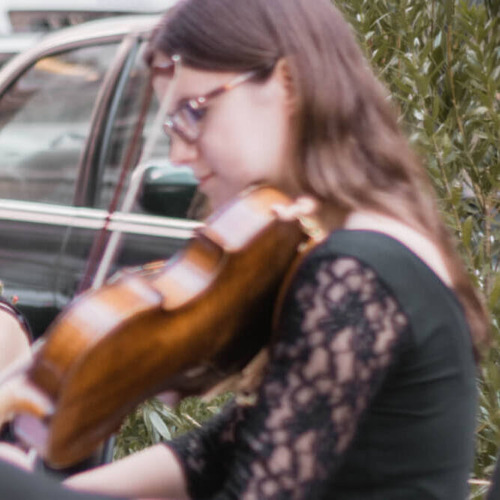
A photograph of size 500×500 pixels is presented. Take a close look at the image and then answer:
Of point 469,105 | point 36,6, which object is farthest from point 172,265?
point 36,6

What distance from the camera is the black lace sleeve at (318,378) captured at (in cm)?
93

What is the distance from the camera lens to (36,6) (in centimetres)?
456

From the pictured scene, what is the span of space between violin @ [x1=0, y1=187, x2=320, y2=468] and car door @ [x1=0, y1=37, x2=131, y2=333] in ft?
7.14

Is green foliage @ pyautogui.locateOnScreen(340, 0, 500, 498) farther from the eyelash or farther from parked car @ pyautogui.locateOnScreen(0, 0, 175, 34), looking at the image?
parked car @ pyautogui.locateOnScreen(0, 0, 175, 34)

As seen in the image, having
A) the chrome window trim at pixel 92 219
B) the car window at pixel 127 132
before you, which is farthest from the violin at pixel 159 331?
the car window at pixel 127 132

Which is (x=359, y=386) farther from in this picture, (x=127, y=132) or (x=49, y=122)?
(x=49, y=122)

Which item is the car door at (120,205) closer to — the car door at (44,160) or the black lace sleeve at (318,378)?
the car door at (44,160)

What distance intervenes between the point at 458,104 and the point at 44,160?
1812 millimetres

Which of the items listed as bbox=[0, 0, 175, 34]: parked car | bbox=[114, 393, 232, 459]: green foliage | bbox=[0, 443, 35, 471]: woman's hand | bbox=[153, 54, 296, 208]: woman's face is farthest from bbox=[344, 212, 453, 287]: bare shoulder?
bbox=[0, 0, 175, 34]: parked car

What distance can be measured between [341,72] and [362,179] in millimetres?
140

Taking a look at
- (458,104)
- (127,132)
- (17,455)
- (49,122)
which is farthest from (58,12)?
(17,455)

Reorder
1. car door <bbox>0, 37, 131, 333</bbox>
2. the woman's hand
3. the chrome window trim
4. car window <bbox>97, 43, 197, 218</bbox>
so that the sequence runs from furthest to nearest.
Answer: car door <bbox>0, 37, 131, 333</bbox> < car window <bbox>97, 43, 197, 218</bbox> < the chrome window trim < the woman's hand

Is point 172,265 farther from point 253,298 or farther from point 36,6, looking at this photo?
point 36,6

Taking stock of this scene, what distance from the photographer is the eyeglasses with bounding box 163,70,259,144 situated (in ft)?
3.60
